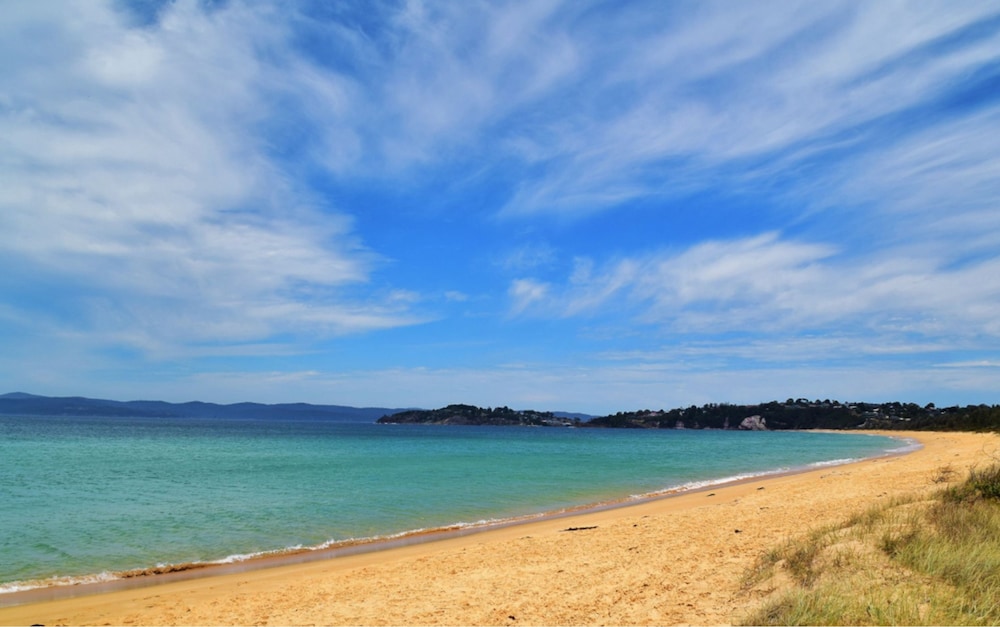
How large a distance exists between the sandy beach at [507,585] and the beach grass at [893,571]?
67 centimetres

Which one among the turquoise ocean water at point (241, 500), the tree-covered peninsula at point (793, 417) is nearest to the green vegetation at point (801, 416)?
the tree-covered peninsula at point (793, 417)

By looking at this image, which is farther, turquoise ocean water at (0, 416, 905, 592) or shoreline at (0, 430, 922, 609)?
turquoise ocean water at (0, 416, 905, 592)

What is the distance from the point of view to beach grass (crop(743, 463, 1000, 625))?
16.9ft

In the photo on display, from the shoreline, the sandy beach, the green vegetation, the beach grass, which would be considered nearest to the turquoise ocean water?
the shoreline

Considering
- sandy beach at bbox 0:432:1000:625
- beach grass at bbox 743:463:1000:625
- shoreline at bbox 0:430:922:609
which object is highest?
beach grass at bbox 743:463:1000:625

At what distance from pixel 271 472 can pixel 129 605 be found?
21961mm

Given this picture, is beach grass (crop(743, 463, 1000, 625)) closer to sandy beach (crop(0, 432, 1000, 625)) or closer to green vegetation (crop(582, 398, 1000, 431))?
sandy beach (crop(0, 432, 1000, 625))

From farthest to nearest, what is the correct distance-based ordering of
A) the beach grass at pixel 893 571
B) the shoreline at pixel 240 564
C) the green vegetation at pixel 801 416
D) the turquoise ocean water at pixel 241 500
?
the green vegetation at pixel 801 416
the turquoise ocean water at pixel 241 500
the shoreline at pixel 240 564
the beach grass at pixel 893 571

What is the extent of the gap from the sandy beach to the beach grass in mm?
675

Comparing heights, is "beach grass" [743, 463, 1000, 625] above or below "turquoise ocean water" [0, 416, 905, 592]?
above

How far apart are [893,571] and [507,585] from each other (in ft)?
16.0

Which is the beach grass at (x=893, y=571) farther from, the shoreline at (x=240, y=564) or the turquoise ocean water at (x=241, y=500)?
the turquoise ocean water at (x=241, y=500)

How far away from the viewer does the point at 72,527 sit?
1505 centimetres

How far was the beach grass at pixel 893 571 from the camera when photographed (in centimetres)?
514
